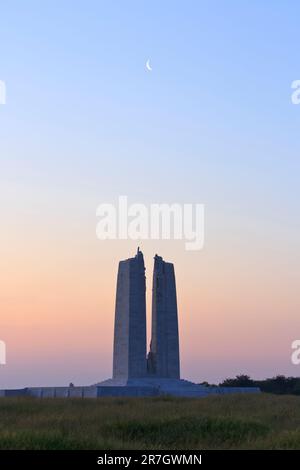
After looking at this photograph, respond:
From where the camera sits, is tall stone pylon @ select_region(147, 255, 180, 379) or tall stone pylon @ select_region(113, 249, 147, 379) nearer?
tall stone pylon @ select_region(113, 249, 147, 379)

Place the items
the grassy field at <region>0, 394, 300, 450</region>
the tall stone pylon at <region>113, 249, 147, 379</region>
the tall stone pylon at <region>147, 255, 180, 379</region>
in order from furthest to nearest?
the tall stone pylon at <region>147, 255, 180, 379</region> < the tall stone pylon at <region>113, 249, 147, 379</region> < the grassy field at <region>0, 394, 300, 450</region>

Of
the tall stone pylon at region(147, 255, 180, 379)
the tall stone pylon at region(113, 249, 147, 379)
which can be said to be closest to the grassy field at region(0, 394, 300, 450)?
the tall stone pylon at region(113, 249, 147, 379)

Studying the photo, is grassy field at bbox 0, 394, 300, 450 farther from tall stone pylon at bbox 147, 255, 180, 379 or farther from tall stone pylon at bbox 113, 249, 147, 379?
tall stone pylon at bbox 147, 255, 180, 379

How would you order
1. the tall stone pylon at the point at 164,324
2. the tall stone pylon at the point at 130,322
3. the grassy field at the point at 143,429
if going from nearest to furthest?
the grassy field at the point at 143,429
the tall stone pylon at the point at 130,322
the tall stone pylon at the point at 164,324

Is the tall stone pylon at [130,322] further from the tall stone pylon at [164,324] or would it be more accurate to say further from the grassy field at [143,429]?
the grassy field at [143,429]

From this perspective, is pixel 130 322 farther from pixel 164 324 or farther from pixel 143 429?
pixel 143 429

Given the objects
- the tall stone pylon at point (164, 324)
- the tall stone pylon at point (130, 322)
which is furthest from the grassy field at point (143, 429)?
the tall stone pylon at point (164, 324)

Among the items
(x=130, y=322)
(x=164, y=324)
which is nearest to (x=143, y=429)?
(x=130, y=322)

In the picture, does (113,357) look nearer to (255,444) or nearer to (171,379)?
(171,379)
